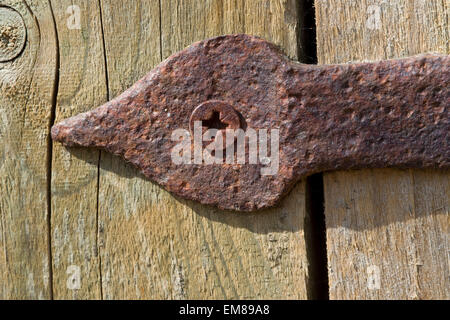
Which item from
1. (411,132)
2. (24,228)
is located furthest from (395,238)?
(24,228)

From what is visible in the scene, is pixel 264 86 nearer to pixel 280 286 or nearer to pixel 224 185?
pixel 224 185

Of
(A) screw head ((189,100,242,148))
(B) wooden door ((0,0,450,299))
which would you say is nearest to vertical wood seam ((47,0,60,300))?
(B) wooden door ((0,0,450,299))

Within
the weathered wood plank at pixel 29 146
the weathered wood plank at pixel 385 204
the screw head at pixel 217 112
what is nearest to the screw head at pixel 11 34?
the weathered wood plank at pixel 29 146

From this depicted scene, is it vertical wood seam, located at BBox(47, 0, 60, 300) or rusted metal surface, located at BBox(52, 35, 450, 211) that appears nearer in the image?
rusted metal surface, located at BBox(52, 35, 450, 211)

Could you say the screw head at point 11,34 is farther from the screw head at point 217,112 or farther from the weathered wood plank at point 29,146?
the screw head at point 217,112

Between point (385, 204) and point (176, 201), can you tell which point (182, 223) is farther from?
point (385, 204)

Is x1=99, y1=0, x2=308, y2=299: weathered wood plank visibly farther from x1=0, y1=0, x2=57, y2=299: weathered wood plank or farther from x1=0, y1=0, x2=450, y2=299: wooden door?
x1=0, y1=0, x2=57, y2=299: weathered wood plank

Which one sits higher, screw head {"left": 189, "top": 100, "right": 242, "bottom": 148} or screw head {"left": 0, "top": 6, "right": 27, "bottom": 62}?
screw head {"left": 0, "top": 6, "right": 27, "bottom": 62}
